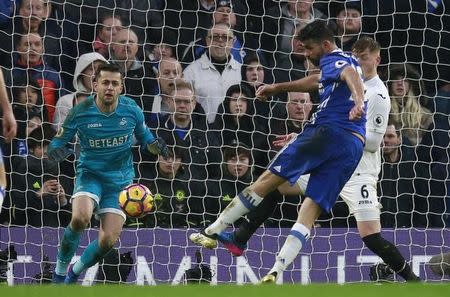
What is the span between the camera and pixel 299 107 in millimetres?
11898

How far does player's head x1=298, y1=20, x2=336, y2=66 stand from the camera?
8.79 meters

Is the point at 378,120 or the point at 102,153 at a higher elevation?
the point at 378,120

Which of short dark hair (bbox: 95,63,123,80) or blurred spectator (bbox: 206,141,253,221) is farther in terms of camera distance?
blurred spectator (bbox: 206,141,253,221)

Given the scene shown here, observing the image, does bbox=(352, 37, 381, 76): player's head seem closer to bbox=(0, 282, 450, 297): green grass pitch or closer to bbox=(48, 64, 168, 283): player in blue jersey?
bbox=(48, 64, 168, 283): player in blue jersey

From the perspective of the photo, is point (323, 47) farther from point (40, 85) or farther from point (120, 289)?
point (40, 85)

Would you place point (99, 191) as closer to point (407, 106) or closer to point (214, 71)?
point (214, 71)

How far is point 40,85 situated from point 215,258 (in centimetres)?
219

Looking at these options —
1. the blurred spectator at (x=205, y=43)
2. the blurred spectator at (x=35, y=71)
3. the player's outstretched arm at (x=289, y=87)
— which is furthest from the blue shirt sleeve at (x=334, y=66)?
the blurred spectator at (x=35, y=71)

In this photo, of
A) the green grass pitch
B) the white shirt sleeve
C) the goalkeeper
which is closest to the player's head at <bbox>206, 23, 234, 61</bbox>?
the goalkeeper

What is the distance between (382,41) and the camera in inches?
500

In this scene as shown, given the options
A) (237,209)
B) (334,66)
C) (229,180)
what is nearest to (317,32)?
(334,66)

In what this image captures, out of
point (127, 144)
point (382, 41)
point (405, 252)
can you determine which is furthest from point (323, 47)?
point (382, 41)

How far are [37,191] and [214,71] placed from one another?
6.56ft

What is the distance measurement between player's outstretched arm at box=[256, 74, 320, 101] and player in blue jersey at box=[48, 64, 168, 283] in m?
1.55
